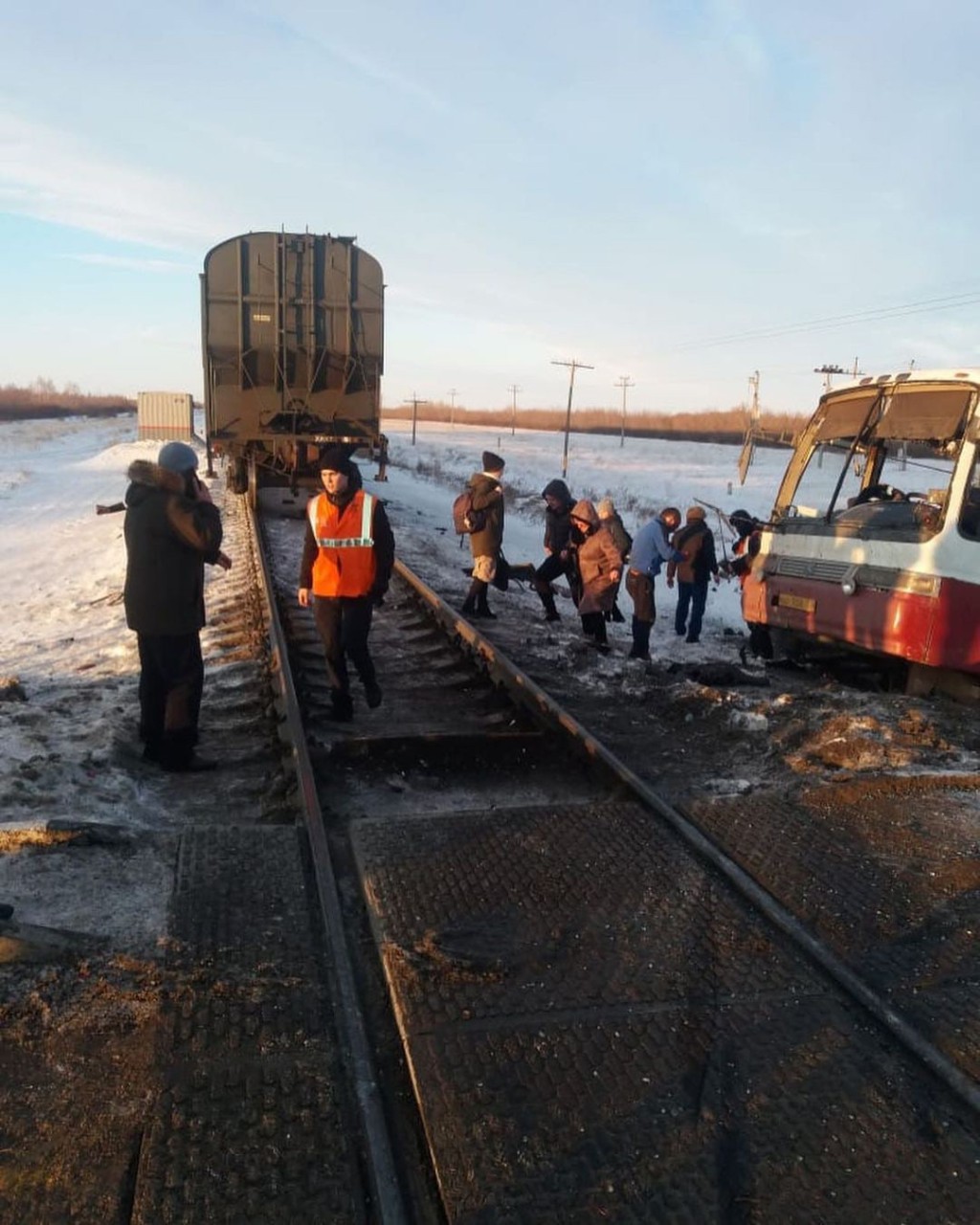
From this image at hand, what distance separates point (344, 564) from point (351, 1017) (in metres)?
3.80

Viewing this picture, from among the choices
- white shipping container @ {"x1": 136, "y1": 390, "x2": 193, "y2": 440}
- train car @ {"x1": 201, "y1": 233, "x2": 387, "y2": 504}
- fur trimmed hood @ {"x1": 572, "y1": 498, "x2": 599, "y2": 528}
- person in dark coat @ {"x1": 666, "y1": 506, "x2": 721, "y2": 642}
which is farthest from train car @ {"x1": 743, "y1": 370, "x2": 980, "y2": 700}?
white shipping container @ {"x1": 136, "y1": 390, "x2": 193, "y2": 440}

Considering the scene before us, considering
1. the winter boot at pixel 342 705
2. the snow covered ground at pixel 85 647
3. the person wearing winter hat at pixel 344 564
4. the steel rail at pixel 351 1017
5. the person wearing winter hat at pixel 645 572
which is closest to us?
the steel rail at pixel 351 1017

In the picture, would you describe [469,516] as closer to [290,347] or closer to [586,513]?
[586,513]

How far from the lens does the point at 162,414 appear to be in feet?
165

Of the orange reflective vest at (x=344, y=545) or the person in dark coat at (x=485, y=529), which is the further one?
the person in dark coat at (x=485, y=529)

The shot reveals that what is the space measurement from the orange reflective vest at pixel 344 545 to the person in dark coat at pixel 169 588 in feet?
2.90

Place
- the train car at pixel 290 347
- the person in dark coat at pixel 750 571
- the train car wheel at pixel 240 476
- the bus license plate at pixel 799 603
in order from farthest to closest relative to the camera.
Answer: the train car wheel at pixel 240 476 → the train car at pixel 290 347 → the person in dark coat at pixel 750 571 → the bus license plate at pixel 799 603

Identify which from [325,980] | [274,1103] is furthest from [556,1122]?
[325,980]

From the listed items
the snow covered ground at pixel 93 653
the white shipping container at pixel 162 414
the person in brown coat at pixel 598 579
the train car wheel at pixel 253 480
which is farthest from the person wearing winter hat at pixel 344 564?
the white shipping container at pixel 162 414

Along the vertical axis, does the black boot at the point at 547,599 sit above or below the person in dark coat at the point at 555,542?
below

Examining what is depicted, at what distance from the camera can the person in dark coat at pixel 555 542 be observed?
1045 centimetres

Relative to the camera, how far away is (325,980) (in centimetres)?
311

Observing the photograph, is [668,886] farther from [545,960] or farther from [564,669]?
[564,669]

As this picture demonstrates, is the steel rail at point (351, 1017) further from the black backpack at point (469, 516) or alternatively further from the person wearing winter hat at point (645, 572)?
the black backpack at point (469, 516)
